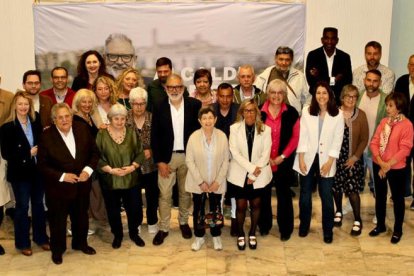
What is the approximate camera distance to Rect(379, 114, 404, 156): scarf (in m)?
5.47

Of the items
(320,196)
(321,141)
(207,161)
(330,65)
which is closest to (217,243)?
(207,161)

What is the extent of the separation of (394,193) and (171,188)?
204 centimetres

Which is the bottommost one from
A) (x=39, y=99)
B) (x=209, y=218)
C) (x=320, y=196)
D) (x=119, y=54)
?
(x=209, y=218)

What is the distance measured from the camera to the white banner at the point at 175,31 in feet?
25.9

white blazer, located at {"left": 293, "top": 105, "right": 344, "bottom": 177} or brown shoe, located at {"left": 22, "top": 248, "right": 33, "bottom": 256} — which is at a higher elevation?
white blazer, located at {"left": 293, "top": 105, "right": 344, "bottom": 177}

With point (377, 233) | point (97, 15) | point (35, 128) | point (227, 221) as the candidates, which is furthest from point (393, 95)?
point (97, 15)

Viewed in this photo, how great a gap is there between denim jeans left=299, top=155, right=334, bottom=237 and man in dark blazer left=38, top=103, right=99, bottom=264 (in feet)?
6.26

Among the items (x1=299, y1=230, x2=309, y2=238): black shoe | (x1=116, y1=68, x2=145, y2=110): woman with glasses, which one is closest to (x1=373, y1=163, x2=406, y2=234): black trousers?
(x1=299, y1=230, x2=309, y2=238): black shoe

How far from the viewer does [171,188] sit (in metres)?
5.67

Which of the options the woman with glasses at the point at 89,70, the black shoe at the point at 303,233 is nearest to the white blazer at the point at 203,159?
the black shoe at the point at 303,233

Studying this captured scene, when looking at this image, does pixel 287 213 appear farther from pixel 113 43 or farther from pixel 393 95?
pixel 113 43

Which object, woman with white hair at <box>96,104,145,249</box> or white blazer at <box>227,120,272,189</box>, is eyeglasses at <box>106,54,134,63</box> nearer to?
woman with white hair at <box>96,104,145,249</box>

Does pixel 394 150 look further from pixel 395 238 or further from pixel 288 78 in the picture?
pixel 288 78

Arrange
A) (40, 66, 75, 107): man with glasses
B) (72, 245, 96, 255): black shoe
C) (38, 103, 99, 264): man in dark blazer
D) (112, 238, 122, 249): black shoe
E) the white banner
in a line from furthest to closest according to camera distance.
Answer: the white banner, (40, 66, 75, 107): man with glasses, (112, 238, 122, 249): black shoe, (72, 245, 96, 255): black shoe, (38, 103, 99, 264): man in dark blazer
